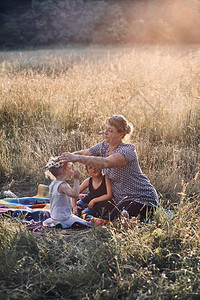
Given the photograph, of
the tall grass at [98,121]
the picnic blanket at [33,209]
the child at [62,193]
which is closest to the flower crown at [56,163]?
the child at [62,193]

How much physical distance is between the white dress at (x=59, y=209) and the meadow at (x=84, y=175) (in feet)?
0.79


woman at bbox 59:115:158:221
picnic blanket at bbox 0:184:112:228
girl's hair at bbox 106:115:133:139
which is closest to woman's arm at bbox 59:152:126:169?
woman at bbox 59:115:158:221

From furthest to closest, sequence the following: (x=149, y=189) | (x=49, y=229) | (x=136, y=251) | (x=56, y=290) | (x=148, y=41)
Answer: (x=148, y=41), (x=149, y=189), (x=49, y=229), (x=136, y=251), (x=56, y=290)

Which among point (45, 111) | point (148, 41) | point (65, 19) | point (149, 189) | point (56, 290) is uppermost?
point (65, 19)

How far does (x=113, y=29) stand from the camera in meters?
30.9

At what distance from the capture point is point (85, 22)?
32.6 m

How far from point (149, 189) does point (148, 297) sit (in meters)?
1.51

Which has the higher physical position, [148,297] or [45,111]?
[45,111]

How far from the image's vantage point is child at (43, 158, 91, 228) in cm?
342

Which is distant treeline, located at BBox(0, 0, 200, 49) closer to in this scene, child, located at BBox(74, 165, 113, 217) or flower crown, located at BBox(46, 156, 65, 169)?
child, located at BBox(74, 165, 113, 217)

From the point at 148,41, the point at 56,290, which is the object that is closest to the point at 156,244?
the point at 56,290

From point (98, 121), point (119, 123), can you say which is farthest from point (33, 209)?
point (98, 121)

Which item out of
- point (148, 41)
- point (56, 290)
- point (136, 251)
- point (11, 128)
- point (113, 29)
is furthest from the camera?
point (113, 29)

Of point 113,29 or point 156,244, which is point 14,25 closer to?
point 113,29
